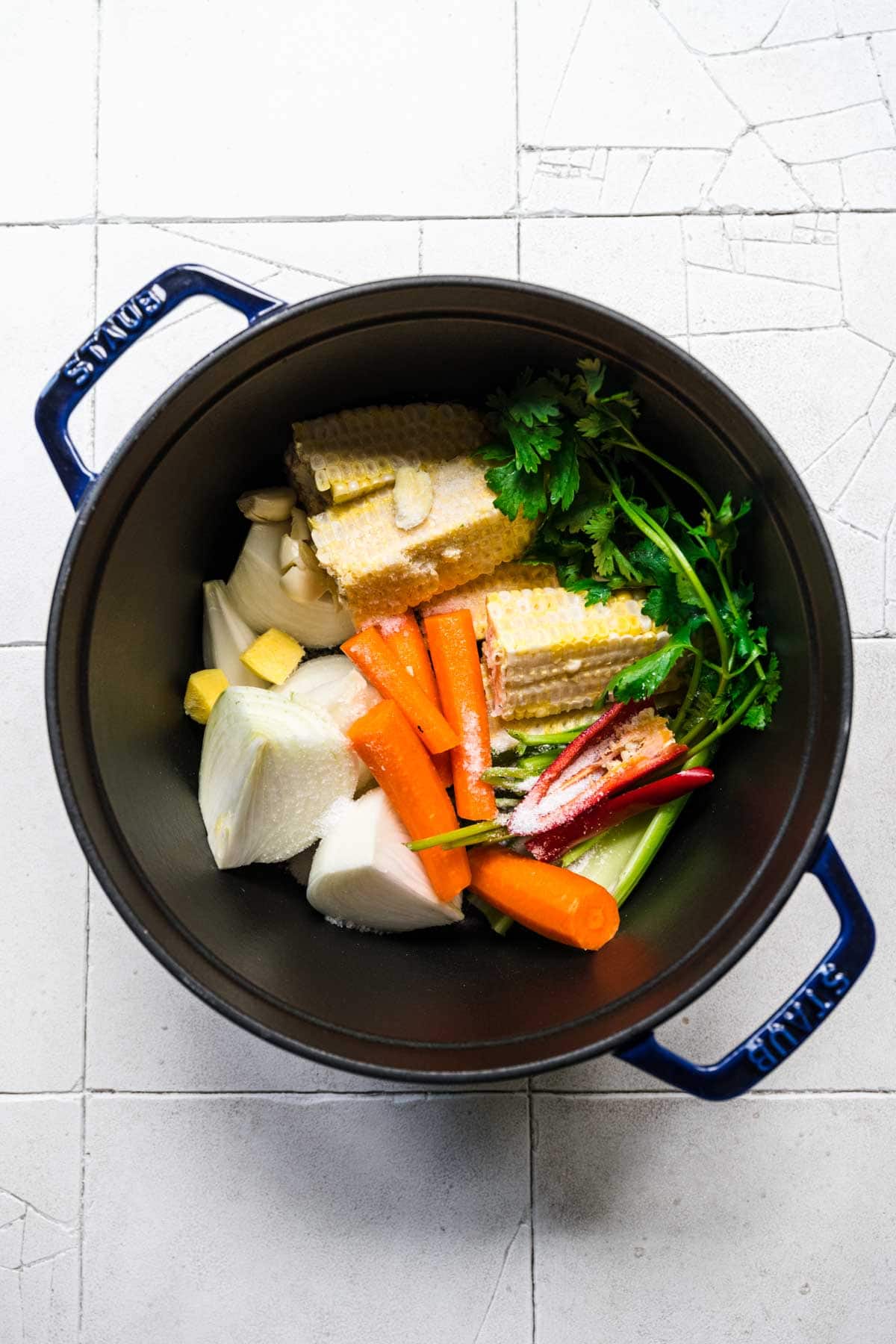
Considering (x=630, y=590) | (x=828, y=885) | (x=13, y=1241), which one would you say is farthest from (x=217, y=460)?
(x=13, y=1241)

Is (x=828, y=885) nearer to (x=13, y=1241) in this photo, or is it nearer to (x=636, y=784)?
(x=636, y=784)

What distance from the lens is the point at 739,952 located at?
2.81 feet

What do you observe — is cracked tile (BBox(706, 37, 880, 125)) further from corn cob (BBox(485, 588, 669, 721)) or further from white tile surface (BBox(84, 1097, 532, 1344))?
white tile surface (BBox(84, 1097, 532, 1344))

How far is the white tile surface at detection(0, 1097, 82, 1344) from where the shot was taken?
116 cm

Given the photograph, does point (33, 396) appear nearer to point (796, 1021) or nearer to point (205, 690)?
point (205, 690)

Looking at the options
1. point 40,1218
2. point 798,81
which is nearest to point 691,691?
point 798,81

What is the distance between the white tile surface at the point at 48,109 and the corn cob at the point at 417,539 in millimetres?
499

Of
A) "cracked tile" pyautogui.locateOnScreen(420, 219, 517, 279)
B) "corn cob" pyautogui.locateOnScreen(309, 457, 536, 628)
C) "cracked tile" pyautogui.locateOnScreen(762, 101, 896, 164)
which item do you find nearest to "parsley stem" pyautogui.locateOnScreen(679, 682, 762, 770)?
"corn cob" pyautogui.locateOnScreen(309, 457, 536, 628)

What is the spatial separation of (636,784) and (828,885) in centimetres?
21

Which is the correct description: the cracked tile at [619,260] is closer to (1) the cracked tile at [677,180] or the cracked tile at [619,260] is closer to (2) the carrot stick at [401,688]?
(1) the cracked tile at [677,180]

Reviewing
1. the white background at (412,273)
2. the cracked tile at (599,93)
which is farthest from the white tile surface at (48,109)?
the cracked tile at (599,93)

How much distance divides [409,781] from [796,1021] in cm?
38

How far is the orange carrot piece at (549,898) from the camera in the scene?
0.99 m

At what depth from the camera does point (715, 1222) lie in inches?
46.0
